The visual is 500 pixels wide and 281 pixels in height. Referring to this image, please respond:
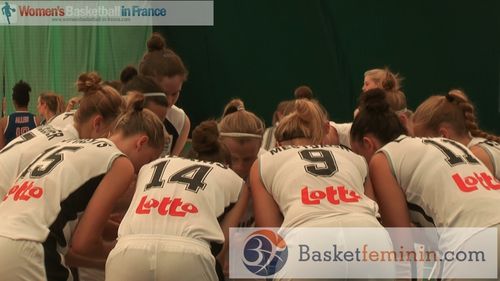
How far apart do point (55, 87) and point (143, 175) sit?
5.94 meters

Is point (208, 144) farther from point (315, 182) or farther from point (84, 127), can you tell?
point (84, 127)

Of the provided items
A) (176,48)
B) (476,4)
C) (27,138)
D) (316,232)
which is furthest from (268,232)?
(176,48)

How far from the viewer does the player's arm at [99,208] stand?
262cm

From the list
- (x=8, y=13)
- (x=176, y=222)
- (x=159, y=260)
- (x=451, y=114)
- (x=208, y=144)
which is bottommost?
(x=159, y=260)

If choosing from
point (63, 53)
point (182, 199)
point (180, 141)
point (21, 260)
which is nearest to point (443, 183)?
point (182, 199)

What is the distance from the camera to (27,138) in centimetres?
328

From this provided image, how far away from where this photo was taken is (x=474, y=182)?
264 cm

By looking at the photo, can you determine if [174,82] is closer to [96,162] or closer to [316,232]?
[96,162]

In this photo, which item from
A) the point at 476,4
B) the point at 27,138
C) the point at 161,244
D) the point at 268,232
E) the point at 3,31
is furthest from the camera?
the point at 3,31

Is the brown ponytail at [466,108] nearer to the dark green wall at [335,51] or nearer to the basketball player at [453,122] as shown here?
the basketball player at [453,122]

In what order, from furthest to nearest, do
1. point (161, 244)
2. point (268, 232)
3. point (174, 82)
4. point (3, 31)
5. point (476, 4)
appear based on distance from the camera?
point (3, 31), point (476, 4), point (174, 82), point (268, 232), point (161, 244)

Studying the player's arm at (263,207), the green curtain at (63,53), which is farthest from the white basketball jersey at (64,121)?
the green curtain at (63,53)

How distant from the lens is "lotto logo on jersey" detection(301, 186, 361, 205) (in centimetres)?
252

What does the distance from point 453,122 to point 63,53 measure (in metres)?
6.32
